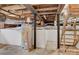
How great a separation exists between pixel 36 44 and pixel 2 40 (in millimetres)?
2104

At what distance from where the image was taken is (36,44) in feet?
19.7

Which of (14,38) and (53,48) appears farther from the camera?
(14,38)

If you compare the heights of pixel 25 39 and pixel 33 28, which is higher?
pixel 33 28

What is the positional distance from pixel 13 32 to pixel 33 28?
128cm

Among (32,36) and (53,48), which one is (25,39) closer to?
(32,36)

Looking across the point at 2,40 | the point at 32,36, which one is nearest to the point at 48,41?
the point at 32,36

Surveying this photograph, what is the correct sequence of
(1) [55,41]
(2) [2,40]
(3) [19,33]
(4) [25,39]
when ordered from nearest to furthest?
(4) [25,39] → (1) [55,41] → (3) [19,33] → (2) [2,40]

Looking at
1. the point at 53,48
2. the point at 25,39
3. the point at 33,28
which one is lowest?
the point at 53,48
